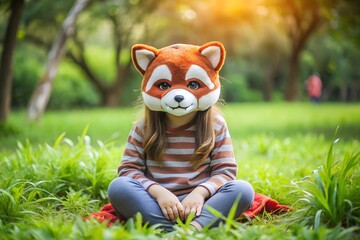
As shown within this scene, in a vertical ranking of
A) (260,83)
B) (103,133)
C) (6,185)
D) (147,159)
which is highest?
(147,159)

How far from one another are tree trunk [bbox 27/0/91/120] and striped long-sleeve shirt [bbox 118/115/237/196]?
6.20 m

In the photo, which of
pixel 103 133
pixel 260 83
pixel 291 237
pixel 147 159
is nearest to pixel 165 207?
pixel 147 159

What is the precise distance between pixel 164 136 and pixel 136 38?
57.1 feet

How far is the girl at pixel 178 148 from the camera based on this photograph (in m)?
2.55

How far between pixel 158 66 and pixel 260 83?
1166 inches

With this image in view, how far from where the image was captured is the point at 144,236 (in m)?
2.01

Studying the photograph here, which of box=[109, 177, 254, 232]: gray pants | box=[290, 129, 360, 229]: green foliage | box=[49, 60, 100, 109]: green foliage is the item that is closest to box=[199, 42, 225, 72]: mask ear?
box=[109, 177, 254, 232]: gray pants

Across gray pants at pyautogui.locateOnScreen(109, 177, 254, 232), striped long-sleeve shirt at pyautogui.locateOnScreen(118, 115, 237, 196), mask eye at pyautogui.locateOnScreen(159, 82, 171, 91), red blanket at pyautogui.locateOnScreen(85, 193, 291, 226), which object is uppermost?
mask eye at pyautogui.locateOnScreen(159, 82, 171, 91)

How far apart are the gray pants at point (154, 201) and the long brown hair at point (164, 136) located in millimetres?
223

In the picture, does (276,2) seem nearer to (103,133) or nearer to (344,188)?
(103,133)

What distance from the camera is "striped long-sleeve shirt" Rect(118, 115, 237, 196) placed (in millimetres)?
2711

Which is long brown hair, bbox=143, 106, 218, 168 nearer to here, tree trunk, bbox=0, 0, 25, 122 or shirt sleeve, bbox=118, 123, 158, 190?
shirt sleeve, bbox=118, 123, 158, 190

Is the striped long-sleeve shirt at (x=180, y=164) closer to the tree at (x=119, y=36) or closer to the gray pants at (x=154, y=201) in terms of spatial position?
the gray pants at (x=154, y=201)

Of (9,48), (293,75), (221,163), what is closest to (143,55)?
(221,163)
